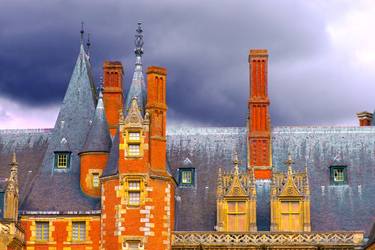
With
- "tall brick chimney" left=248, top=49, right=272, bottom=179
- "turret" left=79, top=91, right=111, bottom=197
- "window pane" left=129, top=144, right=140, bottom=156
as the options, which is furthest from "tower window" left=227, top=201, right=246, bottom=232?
"turret" left=79, top=91, right=111, bottom=197

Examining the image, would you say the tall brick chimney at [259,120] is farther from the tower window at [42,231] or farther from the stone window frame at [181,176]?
the tower window at [42,231]

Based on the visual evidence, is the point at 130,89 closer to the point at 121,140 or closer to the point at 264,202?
the point at 121,140

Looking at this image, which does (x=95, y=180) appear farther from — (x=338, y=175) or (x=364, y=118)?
(x=364, y=118)

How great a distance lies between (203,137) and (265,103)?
410 centimetres

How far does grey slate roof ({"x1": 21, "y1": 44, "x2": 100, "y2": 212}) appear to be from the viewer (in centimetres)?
4606

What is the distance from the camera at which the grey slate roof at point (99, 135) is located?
47344 millimetres

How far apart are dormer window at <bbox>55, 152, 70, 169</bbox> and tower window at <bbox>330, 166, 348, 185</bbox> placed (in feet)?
43.4

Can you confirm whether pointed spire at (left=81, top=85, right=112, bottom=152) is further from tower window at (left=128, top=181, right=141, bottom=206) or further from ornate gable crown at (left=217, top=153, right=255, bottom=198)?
ornate gable crown at (left=217, top=153, right=255, bottom=198)

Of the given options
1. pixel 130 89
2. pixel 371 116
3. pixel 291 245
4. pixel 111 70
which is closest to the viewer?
pixel 291 245

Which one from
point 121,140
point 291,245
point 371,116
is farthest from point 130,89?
point 371,116

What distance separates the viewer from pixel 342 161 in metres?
48.4

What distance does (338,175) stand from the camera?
4775 cm

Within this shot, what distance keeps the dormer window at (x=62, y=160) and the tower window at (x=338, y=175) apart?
1324cm

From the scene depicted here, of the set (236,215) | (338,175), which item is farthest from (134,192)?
(338,175)
